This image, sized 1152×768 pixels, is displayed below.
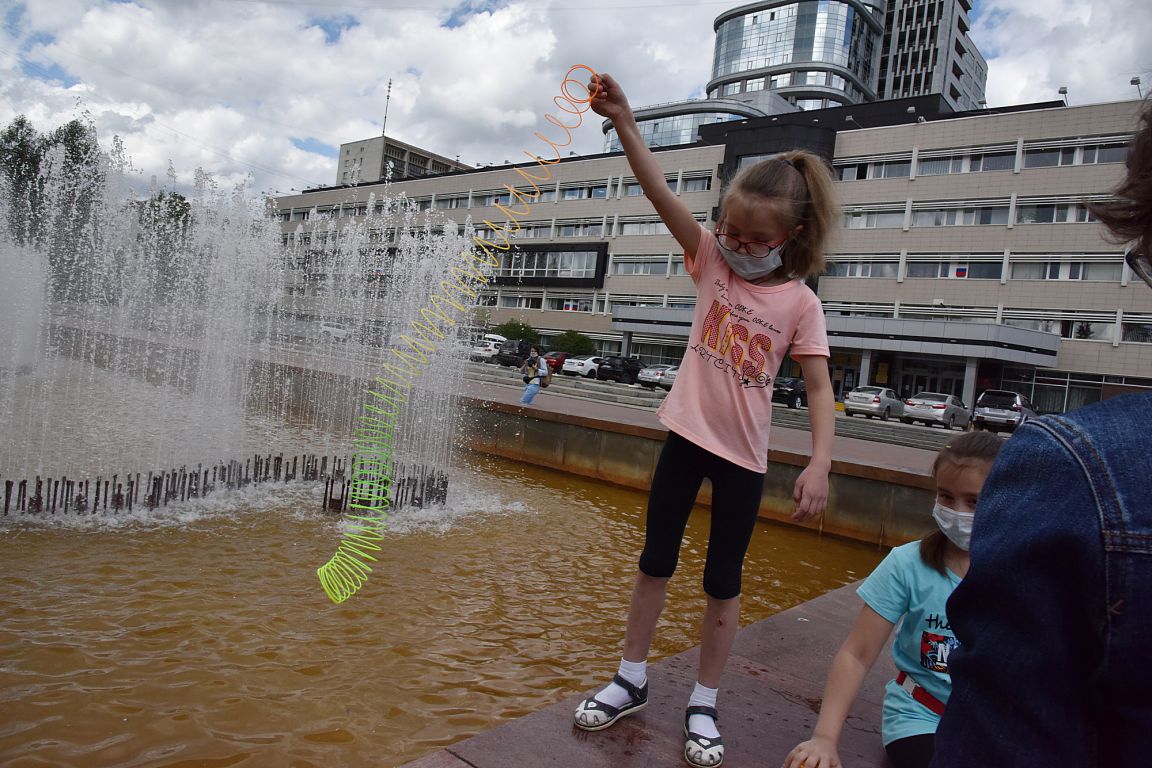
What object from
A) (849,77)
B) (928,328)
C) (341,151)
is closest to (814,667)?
(928,328)

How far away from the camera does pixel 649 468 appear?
1022 cm

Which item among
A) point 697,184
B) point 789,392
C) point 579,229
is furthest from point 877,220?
point 579,229

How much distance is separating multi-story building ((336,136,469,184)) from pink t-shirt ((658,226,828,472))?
323ft

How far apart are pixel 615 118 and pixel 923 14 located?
3762 inches

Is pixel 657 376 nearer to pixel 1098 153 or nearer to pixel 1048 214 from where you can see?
pixel 1048 214

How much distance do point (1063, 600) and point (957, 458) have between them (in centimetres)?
152

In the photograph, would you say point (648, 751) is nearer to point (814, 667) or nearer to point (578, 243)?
point (814, 667)

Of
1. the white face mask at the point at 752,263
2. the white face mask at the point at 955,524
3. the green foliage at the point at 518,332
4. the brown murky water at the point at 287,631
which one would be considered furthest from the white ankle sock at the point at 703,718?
the green foliage at the point at 518,332

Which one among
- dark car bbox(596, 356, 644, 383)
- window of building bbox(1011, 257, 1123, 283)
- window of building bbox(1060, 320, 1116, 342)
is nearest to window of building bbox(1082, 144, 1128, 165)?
Answer: window of building bbox(1011, 257, 1123, 283)

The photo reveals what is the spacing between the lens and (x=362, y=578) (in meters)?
4.97

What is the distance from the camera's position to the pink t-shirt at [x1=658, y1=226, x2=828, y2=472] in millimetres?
2451

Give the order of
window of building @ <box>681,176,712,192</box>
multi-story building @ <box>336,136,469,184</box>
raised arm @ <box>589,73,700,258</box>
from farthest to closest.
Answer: multi-story building @ <box>336,136,469,184</box>, window of building @ <box>681,176,712,192</box>, raised arm @ <box>589,73,700,258</box>

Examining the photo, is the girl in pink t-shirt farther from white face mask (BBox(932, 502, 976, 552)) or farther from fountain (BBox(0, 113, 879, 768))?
fountain (BBox(0, 113, 879, 768))

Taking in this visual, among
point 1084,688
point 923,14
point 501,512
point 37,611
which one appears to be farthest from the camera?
point 923,14
